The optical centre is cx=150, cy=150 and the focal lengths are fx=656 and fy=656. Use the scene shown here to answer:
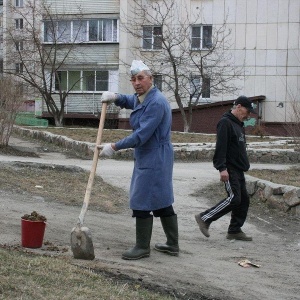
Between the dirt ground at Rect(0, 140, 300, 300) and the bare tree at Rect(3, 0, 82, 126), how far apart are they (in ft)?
69.9

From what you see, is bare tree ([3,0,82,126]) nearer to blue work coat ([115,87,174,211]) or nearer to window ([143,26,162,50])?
window ([143,26,162,50])

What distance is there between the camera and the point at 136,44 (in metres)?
34.9

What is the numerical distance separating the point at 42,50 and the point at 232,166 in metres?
25.8

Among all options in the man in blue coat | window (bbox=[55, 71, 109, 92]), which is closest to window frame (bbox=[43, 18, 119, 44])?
window (bbox=[55, 71, 109, 92])

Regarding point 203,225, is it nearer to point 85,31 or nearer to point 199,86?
point 199,86

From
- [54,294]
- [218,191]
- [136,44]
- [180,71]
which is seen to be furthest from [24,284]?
[136,44]

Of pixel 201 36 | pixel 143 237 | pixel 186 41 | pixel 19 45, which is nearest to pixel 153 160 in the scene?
pixel 143 237

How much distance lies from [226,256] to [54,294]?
107 inches

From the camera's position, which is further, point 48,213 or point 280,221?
point 280,221

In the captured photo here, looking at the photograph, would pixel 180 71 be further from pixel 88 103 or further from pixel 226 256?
pixel 226 256

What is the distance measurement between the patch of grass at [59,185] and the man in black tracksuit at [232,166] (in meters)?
2.01

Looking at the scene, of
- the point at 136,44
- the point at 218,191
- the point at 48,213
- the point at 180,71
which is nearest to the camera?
the point at 48,213

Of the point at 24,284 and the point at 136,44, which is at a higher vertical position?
the point at 136,44

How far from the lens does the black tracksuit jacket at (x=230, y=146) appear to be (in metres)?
7.32
